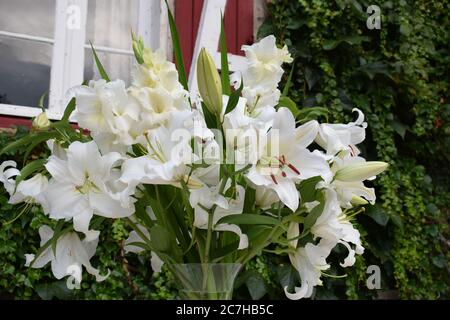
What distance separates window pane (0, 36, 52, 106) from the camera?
88.1 inches

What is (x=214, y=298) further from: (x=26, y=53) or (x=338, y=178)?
(x=26, y=53)

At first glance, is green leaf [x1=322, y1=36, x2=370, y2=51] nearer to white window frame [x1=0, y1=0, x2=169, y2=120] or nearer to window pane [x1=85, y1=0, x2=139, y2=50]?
white window frame [x1=0, y1=0, x2=169, y2=120]

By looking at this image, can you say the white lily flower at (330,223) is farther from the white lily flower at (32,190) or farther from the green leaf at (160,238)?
the white lily flower at (32,190)

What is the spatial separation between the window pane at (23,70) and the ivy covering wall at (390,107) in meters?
1.03

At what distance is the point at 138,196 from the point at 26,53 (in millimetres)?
1802

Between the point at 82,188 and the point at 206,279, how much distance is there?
21 cm

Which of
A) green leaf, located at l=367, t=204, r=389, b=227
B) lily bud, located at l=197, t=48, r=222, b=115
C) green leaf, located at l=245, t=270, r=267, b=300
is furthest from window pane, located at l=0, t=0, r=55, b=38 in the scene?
lily bud, located at l=197, t=48, r=222, b=115

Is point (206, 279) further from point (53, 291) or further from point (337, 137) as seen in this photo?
point (53, 291)

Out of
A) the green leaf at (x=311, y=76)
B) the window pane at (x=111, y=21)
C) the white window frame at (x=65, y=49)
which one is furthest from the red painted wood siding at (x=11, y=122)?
the green leaf at (x=311, y=76)

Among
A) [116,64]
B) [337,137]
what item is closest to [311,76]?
[116,64]

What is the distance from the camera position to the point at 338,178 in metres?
0.75

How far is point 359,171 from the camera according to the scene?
74cm

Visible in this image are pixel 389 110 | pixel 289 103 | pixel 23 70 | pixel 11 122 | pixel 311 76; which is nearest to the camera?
pixel 289 103
